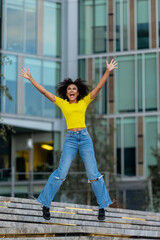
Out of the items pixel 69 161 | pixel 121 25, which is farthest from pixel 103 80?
pixel 121 25

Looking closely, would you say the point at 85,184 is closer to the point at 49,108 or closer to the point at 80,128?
the point at 49,108

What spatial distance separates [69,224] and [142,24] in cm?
2095

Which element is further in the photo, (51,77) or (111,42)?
(51,77)

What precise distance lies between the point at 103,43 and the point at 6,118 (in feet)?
18.3

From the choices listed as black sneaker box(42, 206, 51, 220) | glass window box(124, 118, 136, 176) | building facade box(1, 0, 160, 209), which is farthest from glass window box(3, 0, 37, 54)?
black sneaker box(42, 206, 51, 220)

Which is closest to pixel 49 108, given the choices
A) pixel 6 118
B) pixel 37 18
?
pixel 6 118

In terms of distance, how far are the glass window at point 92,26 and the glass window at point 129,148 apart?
3601mm

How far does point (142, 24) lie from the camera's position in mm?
29594

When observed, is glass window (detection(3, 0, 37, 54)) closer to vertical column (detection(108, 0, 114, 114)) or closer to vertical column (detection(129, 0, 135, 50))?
vertical column (detection(108, 0, 114, 114))

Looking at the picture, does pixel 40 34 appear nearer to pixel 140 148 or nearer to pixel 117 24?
pixel 117 24

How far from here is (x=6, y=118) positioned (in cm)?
→ 2975

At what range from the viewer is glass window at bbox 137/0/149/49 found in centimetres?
2931

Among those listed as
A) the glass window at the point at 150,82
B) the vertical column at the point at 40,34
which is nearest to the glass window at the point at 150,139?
the glass window at the point at 150,82

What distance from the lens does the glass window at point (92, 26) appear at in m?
30.1
